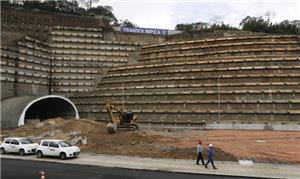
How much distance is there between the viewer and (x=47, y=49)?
75688 millimetres

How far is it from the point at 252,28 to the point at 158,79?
36461 mm

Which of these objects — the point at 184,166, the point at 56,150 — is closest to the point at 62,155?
the point at 56,150

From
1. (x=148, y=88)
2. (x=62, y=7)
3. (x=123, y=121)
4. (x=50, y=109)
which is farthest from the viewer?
(x=62, y=7)

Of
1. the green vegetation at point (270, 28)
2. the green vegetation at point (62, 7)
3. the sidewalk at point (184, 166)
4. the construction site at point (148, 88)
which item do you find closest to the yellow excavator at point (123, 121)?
the construction site at point (148, 88)

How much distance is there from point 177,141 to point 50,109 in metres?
32.2

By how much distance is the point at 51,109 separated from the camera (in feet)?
227

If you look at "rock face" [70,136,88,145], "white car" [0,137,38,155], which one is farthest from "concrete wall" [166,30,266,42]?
"white car" [0,137,38,155]

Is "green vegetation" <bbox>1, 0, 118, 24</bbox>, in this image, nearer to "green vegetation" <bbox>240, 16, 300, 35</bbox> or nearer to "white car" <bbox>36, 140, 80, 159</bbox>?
"green vegetation" <bbox>240, 16, 300, 35</bbox>

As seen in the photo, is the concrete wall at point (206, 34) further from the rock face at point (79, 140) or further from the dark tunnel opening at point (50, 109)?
the rock face at point (79, 140)

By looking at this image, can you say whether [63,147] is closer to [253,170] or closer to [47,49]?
[253,170]

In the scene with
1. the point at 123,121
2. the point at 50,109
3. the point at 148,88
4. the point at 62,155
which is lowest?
the point at 62,155

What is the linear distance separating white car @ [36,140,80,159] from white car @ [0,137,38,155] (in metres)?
2.26

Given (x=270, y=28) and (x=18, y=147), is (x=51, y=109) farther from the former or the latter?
(x=270, y=28)

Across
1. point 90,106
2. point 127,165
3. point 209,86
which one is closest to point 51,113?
point 90,106
